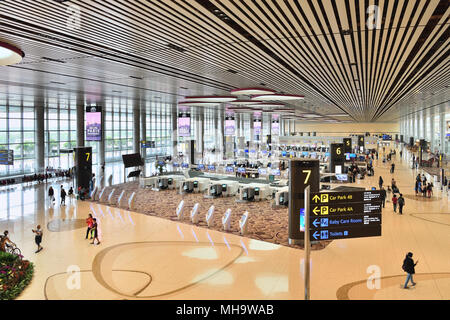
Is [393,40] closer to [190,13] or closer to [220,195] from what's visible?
[190,13]

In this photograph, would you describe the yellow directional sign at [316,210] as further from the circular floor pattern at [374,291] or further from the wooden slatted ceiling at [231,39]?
the wooden slatted ceiling at [231,39]

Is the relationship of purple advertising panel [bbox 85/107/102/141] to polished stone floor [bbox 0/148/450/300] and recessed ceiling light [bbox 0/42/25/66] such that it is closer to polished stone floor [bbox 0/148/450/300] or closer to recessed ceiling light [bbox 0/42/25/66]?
polished stone floor [bbox 0/148/450/300]

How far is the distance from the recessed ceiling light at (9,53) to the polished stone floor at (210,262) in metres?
5.52

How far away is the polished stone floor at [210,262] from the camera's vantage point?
8.33 m

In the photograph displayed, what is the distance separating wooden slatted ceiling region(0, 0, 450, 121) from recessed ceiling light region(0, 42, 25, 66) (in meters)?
0.23

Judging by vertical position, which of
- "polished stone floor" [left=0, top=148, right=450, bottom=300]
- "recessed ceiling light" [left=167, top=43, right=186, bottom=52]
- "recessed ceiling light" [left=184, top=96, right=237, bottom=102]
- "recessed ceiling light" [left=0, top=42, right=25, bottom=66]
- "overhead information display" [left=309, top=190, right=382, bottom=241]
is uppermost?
"recessed ceiling light" [left=184, top=96, right=237, bottom=102]

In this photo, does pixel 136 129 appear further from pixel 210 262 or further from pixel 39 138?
pixel 210 262

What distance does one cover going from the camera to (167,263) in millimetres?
10234

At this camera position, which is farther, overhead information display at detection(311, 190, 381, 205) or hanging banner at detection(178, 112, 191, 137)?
hanging banner at detection(178, 112, 191, 137)

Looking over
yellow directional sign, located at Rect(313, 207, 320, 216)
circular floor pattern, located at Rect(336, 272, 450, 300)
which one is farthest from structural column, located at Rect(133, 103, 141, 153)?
yellow directional sign, located at Rect(313, 207, 320, 216)

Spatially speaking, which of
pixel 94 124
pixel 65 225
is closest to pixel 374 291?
pixel 65 225

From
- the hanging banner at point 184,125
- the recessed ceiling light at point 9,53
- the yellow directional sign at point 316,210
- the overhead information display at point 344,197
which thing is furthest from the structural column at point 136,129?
the yellow directional sign at point 316,210

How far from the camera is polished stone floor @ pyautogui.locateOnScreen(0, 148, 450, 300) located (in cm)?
833
